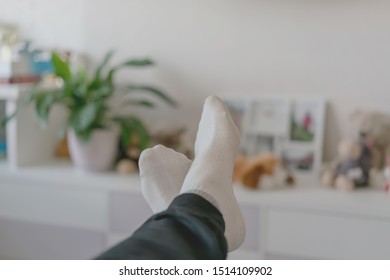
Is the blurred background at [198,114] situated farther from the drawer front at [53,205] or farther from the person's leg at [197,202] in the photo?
the person's leg at [197,202]

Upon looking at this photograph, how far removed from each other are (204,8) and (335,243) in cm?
89

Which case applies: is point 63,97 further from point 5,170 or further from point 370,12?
point 370,12

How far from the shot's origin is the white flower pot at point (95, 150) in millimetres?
1791

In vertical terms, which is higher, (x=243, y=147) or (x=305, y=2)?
(x=305, y=2)

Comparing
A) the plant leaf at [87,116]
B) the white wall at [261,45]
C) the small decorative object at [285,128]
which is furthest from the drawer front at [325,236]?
the plant leaf at [87,116]

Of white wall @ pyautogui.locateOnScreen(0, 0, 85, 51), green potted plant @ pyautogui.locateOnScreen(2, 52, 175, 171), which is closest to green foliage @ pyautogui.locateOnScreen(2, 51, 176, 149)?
green potted plant @ pyautogui.locateOnScreen(2, 52, 175, 171)

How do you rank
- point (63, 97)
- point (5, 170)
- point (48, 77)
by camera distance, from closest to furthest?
point (63, 97) → point (5, 170) → point (48, 77)

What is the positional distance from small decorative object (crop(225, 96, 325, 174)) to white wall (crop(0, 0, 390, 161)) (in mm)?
45

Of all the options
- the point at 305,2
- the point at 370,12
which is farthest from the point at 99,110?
the point at 370,12

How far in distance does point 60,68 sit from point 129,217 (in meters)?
0.52

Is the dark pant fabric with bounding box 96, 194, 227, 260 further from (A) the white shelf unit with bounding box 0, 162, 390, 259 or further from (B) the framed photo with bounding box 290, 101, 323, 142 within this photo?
(B) the framed photo with bounding box 290, 101, 323, 142

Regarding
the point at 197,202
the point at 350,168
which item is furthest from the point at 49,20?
the point at 197,202

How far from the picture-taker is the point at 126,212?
1.72 metres

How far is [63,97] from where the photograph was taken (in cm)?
175
